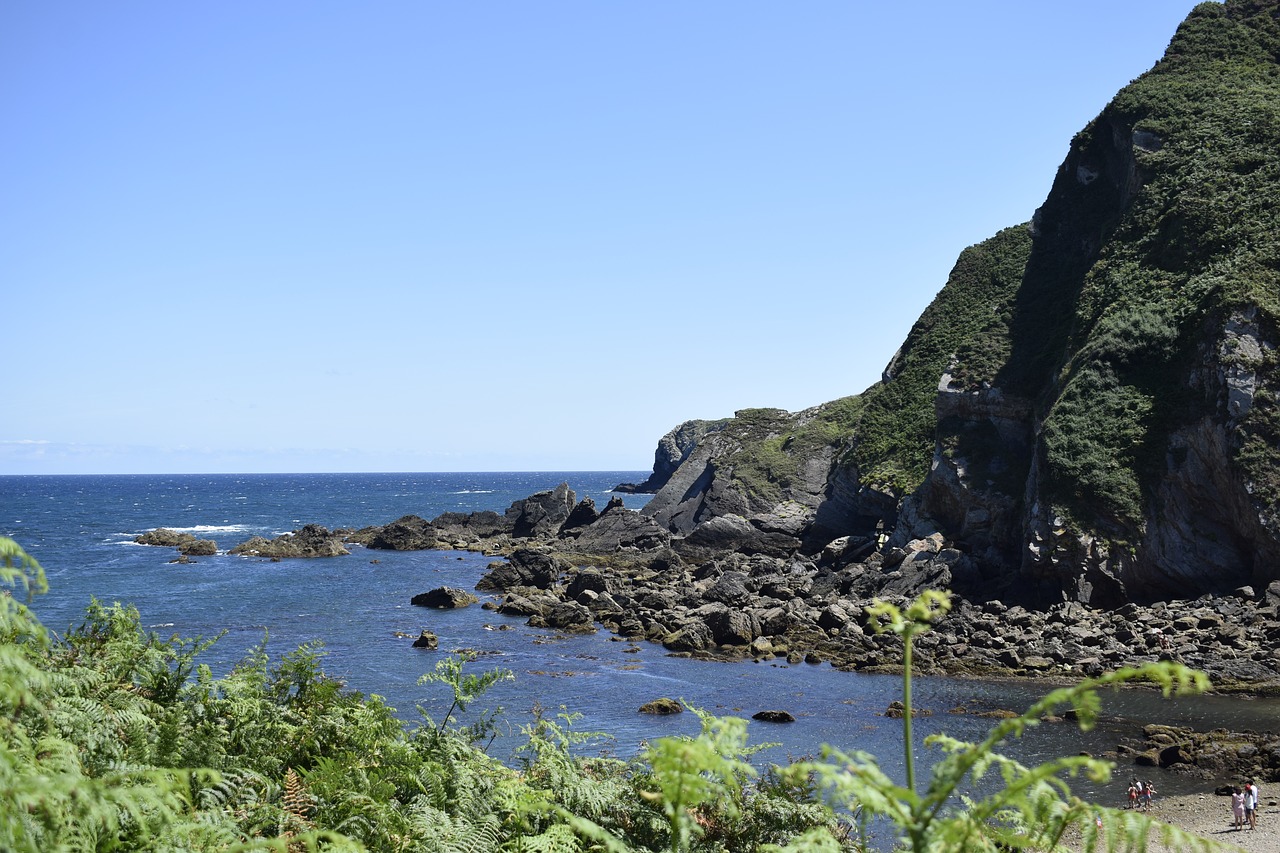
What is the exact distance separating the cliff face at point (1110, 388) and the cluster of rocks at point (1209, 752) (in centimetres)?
1421

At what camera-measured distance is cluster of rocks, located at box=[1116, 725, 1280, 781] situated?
2428cm

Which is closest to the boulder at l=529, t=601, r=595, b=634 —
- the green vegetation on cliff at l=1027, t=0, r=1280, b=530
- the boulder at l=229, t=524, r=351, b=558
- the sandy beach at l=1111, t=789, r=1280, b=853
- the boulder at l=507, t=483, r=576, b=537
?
the green vegetation on cliff at l=1027, t=0, r=1280, b=530

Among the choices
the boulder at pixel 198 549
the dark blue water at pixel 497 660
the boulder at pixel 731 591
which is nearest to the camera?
the dark blue water at pixel 497 660

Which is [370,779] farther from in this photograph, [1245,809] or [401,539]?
[401,539]

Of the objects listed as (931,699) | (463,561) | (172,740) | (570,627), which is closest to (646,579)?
(570,627)

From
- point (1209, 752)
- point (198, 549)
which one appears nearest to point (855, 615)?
point (1209, 752)

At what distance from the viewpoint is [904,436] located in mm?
66625

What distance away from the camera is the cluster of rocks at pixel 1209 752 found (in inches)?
956

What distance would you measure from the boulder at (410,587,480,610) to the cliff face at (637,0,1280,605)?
845 inches

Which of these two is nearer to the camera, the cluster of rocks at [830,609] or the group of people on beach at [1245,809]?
the group of people on beach at [1245,809]

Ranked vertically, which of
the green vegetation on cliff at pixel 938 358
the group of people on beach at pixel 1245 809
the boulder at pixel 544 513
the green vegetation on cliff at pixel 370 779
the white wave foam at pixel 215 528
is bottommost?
the white wave foam at pixel 215 528

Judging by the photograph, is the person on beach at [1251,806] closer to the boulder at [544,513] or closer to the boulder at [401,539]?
the boulder at [544,513]

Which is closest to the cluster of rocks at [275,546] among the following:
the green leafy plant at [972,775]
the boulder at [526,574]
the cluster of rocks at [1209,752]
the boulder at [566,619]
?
the boulder at [526,574]

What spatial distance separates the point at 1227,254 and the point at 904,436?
76.7 ft
